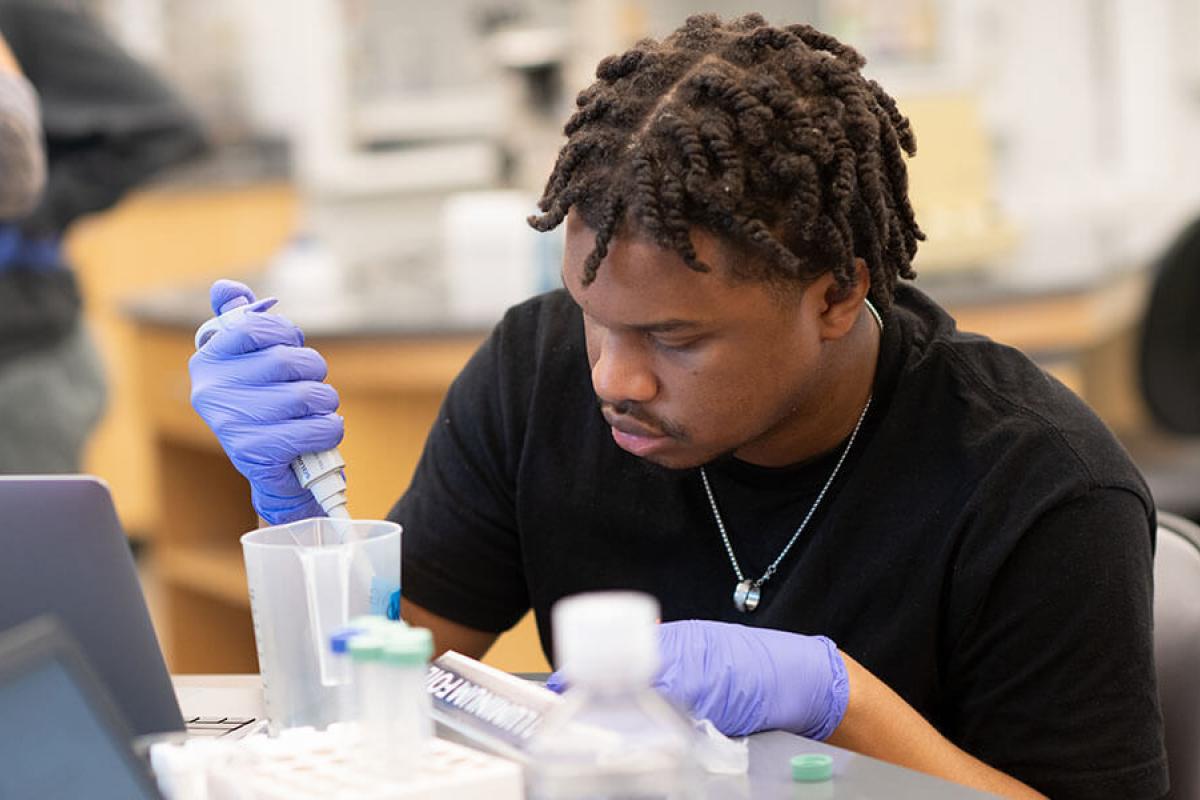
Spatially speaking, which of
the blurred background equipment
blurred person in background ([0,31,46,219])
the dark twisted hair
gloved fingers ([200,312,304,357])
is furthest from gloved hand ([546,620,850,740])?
the blurred background equipment

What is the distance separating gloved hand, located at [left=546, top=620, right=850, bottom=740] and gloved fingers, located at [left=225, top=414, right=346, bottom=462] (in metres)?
0.26

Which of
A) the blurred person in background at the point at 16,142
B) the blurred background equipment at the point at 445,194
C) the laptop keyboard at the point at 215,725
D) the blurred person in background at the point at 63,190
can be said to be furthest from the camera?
the blurred background equipment at the point at 445,194

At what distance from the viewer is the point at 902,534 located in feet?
3.94

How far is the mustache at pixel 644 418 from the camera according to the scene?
3.61 feet

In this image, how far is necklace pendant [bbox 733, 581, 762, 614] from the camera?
125 centimetres

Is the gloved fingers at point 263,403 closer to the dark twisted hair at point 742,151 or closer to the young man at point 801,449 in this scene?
the young man at point 801,449

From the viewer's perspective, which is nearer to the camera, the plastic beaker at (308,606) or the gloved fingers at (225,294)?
the plastic beaker at (308,606)

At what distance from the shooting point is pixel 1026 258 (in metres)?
3.02

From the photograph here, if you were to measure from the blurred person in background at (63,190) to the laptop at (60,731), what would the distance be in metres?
1.78

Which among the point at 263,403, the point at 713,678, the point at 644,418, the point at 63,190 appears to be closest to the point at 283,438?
the point at 263,403

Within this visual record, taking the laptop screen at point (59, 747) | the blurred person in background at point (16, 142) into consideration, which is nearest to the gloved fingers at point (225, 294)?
the laptop screen at point (59, 747)

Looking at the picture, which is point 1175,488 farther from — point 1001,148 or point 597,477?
point 1001,148

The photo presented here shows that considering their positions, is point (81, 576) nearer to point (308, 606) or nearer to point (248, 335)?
point (308, 606)

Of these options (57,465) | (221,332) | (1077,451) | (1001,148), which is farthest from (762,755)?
(1001,148)
